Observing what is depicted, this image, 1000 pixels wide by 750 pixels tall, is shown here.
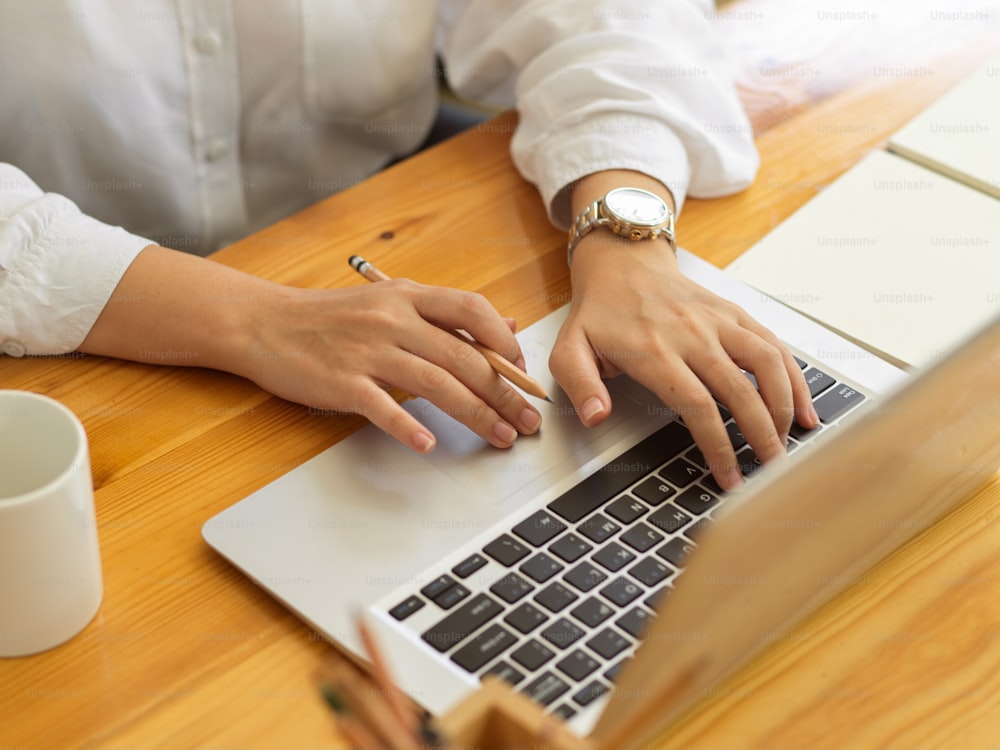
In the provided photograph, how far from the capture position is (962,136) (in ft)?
3.25

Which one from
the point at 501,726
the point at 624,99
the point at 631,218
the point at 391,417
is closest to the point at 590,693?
the point at 501,726

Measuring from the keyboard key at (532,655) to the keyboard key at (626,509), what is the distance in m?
0.11

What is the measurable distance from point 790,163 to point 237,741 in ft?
2.33

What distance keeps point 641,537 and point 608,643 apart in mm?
81

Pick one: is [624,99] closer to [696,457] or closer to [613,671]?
Answer: [696,457]

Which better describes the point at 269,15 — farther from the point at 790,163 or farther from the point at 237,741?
the point at 237,741

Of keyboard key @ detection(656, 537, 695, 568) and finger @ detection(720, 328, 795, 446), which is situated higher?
finger @ detection(720, 328, 795, 446)

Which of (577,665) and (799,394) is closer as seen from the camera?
(577,665)

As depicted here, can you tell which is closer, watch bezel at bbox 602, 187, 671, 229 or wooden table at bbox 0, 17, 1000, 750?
wooden table at bbox 0, 17, 1000, 750

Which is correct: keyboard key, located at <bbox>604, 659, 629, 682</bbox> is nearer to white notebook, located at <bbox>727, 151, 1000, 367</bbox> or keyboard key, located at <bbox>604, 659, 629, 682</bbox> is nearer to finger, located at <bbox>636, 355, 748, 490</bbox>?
finger, located at <bbox>636, 355, 748, 490</bbox>

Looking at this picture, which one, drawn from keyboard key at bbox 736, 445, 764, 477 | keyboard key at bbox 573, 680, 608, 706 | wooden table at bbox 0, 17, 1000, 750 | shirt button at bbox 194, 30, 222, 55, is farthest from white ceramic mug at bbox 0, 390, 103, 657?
shirt button at bbox 194, 30, 222, 55

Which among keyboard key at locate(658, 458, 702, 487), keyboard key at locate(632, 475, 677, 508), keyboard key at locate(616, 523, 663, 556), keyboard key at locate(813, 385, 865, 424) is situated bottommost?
keyboard key at locate(813, 385, 865, 424)

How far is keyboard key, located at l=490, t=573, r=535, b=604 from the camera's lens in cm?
59

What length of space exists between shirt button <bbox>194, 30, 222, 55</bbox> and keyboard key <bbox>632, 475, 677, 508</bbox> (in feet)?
1.94
